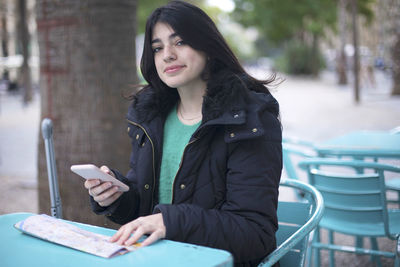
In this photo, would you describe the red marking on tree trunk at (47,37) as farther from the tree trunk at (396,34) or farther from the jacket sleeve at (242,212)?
the tree trunk at (396,34)

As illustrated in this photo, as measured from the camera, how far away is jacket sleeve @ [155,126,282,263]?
5.19 feet

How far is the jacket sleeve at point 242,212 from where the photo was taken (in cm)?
158

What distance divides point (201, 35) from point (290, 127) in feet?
29.9

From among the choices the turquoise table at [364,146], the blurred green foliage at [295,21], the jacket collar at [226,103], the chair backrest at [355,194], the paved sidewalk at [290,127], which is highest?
the blurred green foliage at [295,21]

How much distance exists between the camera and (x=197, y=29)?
6.26ft

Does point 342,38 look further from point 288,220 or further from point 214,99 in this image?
point 214,99

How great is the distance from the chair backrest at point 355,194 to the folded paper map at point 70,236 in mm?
1688

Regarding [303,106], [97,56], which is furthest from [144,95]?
[303,106]

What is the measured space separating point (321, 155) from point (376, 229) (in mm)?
1055

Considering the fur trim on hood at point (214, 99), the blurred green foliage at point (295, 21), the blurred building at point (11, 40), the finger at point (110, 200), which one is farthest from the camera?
the blurred green foliage at point (295, 21)

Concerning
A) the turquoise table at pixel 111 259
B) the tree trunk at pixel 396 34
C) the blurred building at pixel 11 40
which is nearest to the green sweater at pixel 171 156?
the turquoise table at pixel 111 259

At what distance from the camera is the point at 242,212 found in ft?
5.45

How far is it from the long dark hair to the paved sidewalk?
228cm

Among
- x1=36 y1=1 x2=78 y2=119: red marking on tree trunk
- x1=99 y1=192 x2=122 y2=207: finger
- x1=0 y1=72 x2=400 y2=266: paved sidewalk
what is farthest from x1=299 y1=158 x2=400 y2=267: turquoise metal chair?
x1=36 y1=1 x2=78 y2=119: red marking on tree trunk
